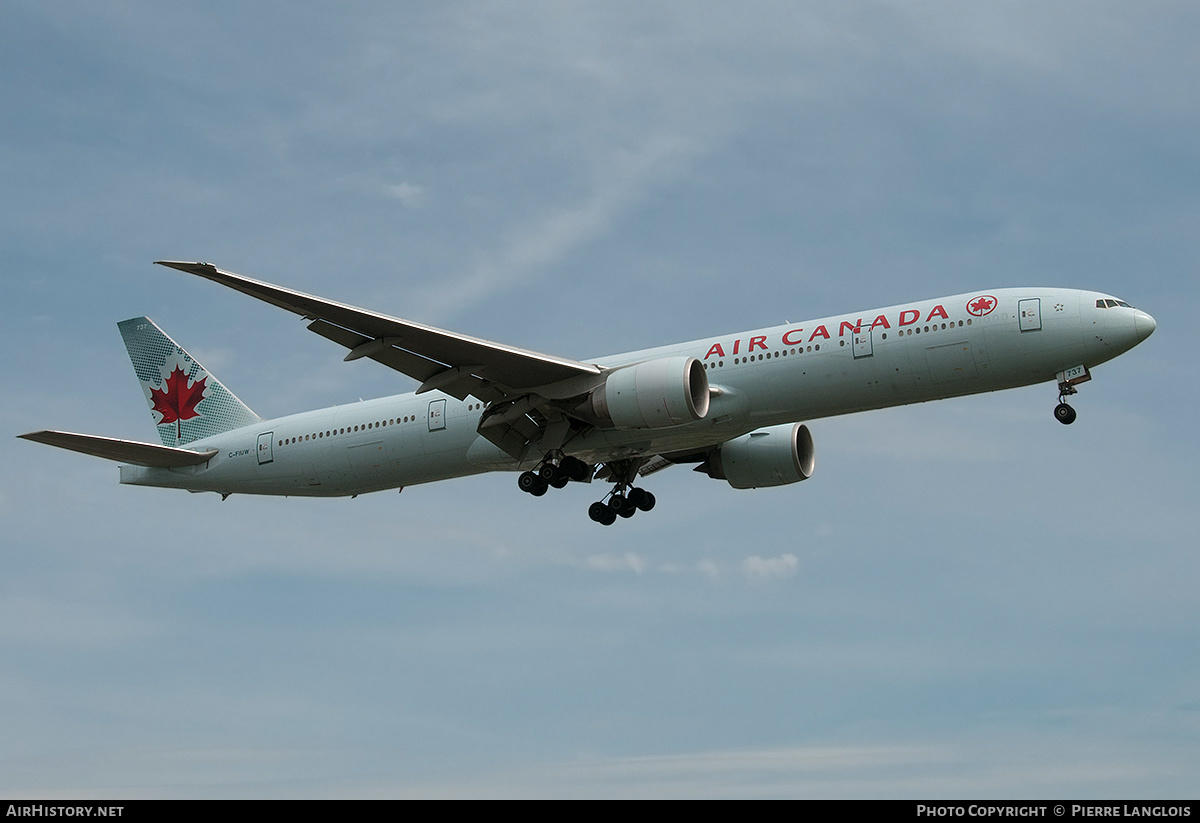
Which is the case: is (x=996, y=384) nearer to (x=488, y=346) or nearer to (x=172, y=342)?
(x=488, y=346)

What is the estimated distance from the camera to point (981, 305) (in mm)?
27438

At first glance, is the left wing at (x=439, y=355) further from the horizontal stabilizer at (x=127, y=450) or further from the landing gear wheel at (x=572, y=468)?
the horizontal stabilizer at (x=127, y=450)

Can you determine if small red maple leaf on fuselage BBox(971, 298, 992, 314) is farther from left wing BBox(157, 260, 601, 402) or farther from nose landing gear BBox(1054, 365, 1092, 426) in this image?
left wing BBox(157, 260, 601, 402)

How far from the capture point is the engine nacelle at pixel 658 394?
2786cm

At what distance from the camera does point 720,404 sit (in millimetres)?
28938

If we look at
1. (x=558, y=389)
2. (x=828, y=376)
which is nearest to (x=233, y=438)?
(x=558, y=389)

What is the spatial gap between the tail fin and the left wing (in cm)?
1009

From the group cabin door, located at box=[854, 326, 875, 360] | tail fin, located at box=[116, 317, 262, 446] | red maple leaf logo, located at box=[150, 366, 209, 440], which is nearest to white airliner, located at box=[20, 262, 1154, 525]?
cabin door, located at box=[854, 326, 875, 360]

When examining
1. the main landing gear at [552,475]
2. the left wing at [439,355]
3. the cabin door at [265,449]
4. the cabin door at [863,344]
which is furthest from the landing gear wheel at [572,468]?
the cabin door at [265,449]

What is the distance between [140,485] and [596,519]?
45.7ft

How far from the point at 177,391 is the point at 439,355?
45.8 ft

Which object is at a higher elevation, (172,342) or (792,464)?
(172,342)

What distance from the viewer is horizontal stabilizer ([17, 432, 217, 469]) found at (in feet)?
106
